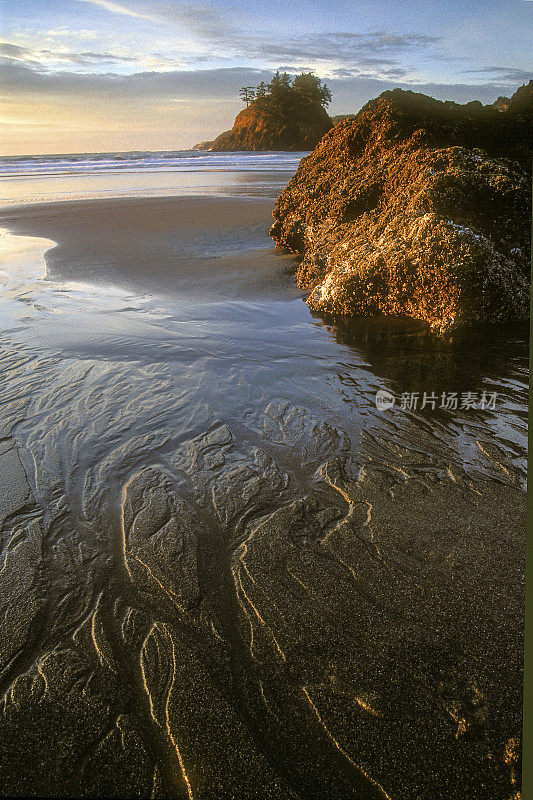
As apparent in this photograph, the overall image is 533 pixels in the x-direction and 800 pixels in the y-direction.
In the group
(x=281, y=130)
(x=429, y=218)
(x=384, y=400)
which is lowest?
(x=384, y=400)

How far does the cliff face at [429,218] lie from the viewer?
4430 mm

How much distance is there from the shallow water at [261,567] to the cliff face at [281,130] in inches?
1956

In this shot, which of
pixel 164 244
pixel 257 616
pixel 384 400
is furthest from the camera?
pixel 164 244

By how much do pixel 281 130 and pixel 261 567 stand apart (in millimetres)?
Result: 55839

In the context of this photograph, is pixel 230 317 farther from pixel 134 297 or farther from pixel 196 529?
pixel 196 529

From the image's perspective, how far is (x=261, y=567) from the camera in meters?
2.05

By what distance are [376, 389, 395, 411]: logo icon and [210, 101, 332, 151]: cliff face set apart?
163 ft

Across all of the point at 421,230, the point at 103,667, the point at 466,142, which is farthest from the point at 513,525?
the point at 466,142

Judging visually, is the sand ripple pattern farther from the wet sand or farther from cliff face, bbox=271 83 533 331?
the wet sand

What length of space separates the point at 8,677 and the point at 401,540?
5.60ft

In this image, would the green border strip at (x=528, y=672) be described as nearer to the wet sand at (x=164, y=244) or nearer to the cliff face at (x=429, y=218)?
the cliff face at (x=429, y=218)

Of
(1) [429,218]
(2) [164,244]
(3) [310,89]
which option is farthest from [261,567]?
(3) [310,89]

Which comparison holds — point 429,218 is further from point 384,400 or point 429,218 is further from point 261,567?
point 261,567

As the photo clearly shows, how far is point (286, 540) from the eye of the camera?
2188mm
